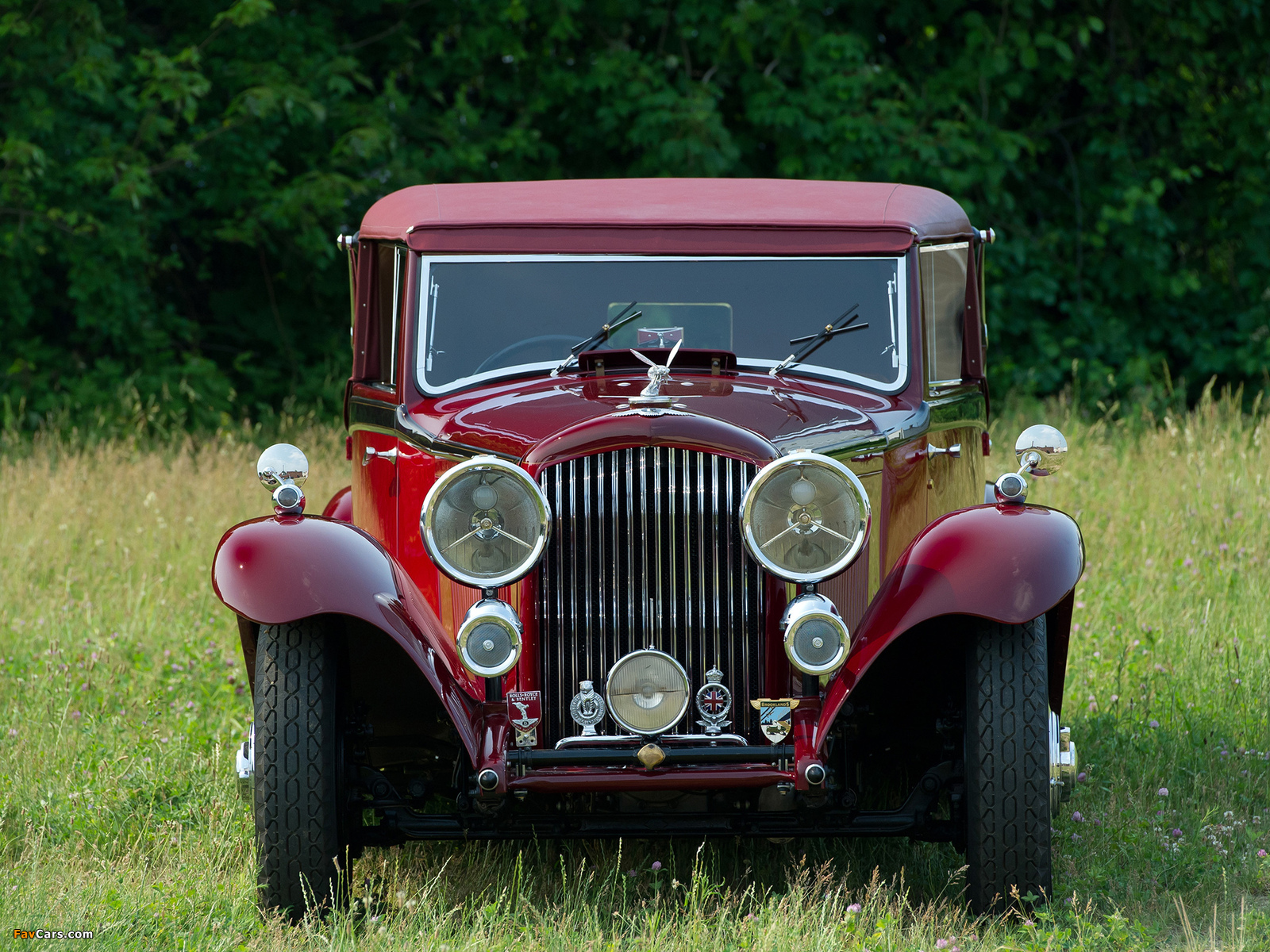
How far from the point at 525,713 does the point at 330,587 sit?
0.55 m

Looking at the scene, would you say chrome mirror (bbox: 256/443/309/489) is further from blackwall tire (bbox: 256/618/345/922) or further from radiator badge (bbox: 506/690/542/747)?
radiator badge (bbox: 506/690/542/747)

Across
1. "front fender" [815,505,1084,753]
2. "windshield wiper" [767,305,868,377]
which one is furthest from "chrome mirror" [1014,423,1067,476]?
"windshield wiper" [767,305,868,377]

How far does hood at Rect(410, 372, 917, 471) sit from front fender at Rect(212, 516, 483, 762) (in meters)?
0.45

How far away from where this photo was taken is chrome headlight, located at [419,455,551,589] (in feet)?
10.2

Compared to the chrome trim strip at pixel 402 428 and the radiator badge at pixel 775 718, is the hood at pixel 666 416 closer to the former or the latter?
the chrome trim strip at pixel 402 428

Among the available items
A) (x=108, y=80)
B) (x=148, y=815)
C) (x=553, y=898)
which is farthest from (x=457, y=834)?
(x=108, y=80)

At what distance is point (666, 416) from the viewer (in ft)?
10.8

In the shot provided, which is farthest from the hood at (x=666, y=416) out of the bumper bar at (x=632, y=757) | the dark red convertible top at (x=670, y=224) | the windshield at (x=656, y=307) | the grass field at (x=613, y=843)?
the grass field at (x=613, y=843)

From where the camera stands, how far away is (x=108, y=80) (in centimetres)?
971

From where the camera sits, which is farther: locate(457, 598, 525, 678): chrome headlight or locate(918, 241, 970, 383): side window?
locate(918, 241, 970, 383): side window

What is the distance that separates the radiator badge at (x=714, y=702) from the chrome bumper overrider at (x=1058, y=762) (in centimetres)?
76

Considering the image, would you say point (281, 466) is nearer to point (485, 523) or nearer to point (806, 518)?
point (485, 523)

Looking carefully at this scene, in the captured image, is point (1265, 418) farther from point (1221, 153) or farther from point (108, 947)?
point (108, 947)

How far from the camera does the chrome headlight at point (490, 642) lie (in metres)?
3.12
